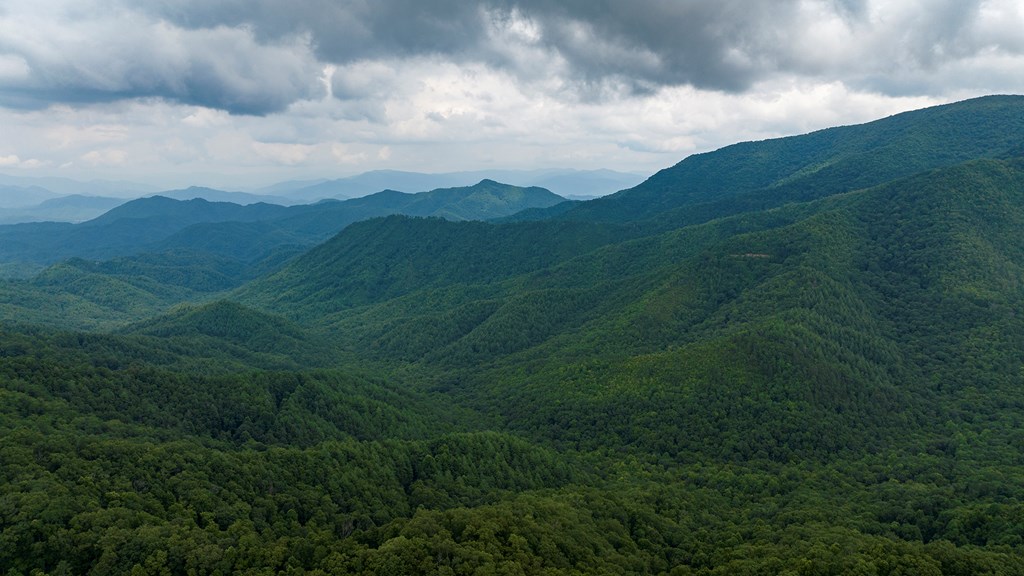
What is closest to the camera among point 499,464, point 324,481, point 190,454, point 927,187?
point 190,454

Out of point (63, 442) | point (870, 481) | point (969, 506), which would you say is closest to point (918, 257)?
point (870, 481)

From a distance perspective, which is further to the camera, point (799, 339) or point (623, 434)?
point (799, 339)

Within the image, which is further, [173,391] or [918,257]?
[918,257]

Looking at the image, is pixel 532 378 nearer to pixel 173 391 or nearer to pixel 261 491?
pixel 173 391

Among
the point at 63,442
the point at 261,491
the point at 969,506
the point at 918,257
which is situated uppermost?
the point at 918,257

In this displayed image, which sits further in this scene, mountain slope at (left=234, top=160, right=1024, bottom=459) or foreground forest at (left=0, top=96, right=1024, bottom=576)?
mountain slope at (left=234, top=160, right=1024, bottom=459)

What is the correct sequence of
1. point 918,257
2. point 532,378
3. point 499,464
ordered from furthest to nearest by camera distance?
point 918,257, point 532,378, point 499,464

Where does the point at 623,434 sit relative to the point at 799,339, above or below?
below

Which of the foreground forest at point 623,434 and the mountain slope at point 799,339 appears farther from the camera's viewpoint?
the mountain slope at point 799,339
